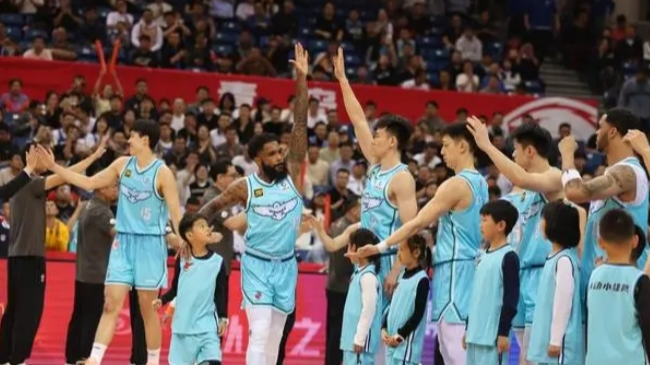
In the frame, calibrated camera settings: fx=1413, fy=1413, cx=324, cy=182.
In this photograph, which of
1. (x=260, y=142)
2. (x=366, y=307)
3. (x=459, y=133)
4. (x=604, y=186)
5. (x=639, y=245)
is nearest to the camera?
(x=604, y=186)

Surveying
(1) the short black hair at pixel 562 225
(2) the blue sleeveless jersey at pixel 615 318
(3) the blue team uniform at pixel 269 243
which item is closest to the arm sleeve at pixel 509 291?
(1) the short black hair at pixel 562 225

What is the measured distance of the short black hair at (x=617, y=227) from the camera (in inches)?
342

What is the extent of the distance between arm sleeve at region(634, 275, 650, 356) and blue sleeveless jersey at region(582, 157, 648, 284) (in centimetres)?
71

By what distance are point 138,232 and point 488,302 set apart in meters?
3.87

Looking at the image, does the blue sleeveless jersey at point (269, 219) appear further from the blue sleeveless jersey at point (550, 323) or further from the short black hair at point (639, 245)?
the short black hair at point (639, 245)

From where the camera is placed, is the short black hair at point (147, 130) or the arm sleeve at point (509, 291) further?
the short black hair at point (147, 130)

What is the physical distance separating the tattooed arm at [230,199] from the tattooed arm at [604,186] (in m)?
3.41

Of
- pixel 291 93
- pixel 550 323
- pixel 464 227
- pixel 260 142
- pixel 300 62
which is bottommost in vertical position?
pixel 550 323

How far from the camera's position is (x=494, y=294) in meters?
10.2

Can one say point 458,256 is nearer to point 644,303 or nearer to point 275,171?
point 275,171

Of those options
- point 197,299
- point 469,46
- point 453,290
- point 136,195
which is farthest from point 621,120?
point 469,46

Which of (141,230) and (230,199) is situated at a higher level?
(230,199)

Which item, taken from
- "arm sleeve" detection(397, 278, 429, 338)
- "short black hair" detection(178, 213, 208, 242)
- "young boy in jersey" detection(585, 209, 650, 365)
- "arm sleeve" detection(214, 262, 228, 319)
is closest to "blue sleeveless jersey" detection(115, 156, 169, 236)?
"short black hair" detection(178, 213, 208, 242)

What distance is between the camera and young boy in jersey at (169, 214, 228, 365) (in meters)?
11.9
